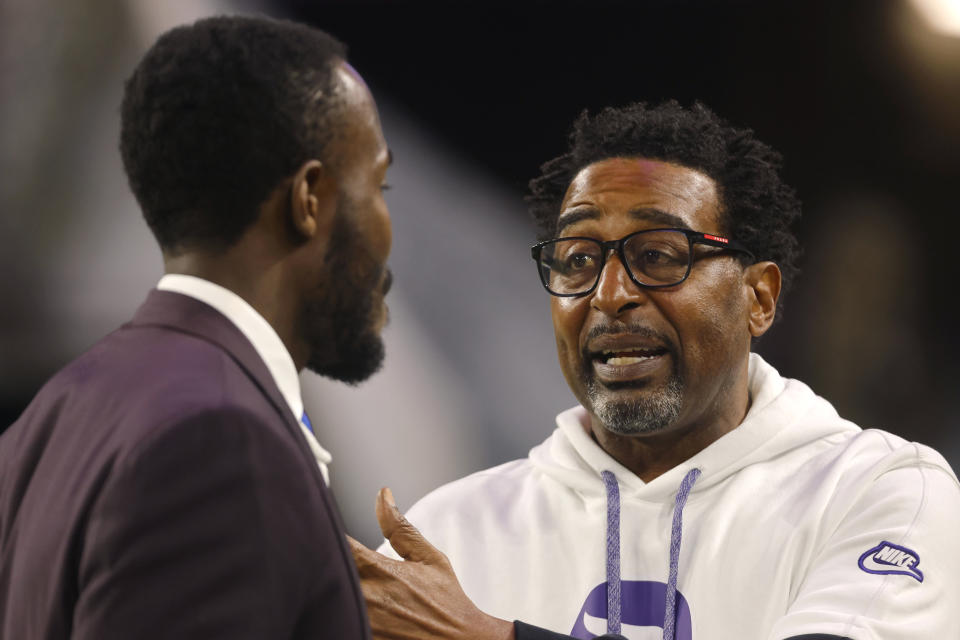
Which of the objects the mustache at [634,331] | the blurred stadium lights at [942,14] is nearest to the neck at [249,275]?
the mustache at [634,331]

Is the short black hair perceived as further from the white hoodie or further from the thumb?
the white hoodie

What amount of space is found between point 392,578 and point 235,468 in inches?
30.8

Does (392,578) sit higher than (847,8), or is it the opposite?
(847,8)

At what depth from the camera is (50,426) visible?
2.99 ft

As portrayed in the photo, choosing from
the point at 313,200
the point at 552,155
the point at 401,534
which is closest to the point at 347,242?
the point at 313,200

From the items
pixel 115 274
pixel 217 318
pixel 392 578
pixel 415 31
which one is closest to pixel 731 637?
pixel 392 578

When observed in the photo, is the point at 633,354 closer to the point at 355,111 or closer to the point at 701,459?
the point at 701,459

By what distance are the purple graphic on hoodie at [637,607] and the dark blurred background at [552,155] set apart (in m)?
1.30

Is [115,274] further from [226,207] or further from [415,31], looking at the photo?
[226,207]

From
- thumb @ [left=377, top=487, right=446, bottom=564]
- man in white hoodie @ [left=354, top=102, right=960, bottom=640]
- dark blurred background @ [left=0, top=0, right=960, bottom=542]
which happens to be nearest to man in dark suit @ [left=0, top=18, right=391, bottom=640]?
thumb @ [left=377, top=487, right=446, bottom=564]

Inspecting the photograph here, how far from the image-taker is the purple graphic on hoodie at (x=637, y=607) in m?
1.91

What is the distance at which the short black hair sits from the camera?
0.94 m

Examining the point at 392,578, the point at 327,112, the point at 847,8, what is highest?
the point at 847,8

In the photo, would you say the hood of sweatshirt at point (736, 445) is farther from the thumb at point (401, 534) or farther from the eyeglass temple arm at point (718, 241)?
the thumb at point (401, 534)
